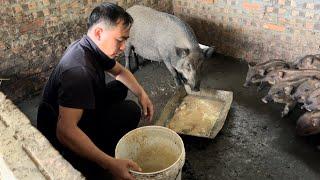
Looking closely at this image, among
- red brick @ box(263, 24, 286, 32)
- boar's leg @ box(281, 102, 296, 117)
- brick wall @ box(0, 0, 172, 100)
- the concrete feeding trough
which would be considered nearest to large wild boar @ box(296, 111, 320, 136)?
boar's leg @ box(281, 102, 296, 117)

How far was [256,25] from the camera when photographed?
15.3 ft

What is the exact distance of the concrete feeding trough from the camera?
11.8ft

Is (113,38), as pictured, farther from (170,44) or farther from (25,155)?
(170,44)

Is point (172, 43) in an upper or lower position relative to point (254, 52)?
upper

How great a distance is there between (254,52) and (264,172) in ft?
7.21

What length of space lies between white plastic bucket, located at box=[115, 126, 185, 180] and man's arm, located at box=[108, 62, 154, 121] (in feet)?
1.16

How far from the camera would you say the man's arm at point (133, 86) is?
118 inches

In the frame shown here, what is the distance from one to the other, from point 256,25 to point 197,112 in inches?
65.3

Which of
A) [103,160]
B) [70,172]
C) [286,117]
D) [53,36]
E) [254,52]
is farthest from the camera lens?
[254,52]

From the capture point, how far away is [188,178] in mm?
3168

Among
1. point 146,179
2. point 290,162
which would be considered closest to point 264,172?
point 290,162

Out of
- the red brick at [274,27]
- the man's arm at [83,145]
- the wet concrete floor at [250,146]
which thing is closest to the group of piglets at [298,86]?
the wet concrete floor at [250,146]

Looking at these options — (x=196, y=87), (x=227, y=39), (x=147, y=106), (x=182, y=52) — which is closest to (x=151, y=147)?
(x=147, y=106)

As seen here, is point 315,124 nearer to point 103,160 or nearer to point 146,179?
point 146,179
